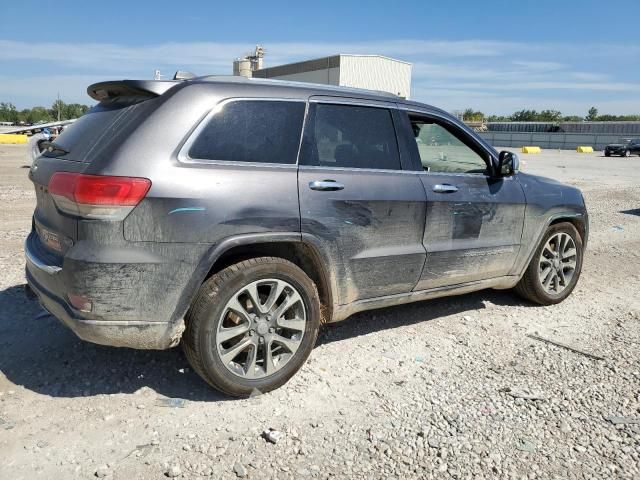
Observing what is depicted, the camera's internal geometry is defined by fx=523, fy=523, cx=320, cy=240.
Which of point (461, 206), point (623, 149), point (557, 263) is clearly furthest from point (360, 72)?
point (461, 206)

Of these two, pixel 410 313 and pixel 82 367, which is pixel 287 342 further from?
pixel 410 313

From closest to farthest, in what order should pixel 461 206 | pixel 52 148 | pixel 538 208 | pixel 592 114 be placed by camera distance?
pixel 52 148, pixel 461 206, pixel 538 208, pixel 592 114

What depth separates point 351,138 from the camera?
356 centimetres

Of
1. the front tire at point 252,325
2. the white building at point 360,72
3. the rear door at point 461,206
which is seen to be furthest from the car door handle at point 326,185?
the white building at point 360,72

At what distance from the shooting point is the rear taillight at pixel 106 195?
2.65m

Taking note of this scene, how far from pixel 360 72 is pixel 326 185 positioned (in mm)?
52175

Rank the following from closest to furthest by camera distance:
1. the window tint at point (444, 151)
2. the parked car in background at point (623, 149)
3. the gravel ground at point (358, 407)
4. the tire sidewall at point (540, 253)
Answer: the gravel ground at point (358, 407) < the window tint at point (444, 151) < the tire sidewall at point (540, 253) < the parked car in background at point (623, 149)

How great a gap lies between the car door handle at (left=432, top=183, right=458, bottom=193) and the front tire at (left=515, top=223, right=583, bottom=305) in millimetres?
1339

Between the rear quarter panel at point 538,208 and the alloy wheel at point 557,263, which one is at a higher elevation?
the rear quarter panel at point 538,208

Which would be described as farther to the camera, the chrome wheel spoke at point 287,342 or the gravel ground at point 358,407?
the chrome wheel spoke at point 287,342

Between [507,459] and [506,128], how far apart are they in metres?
71.8

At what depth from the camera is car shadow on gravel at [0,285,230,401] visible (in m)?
3.25

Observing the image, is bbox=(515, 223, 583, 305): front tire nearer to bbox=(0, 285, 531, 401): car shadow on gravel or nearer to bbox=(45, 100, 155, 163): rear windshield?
bbox=(0, 285, 531, 401): car shadow on gravel

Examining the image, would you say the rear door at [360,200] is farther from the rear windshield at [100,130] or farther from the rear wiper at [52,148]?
the rear wiper at [52,148]
